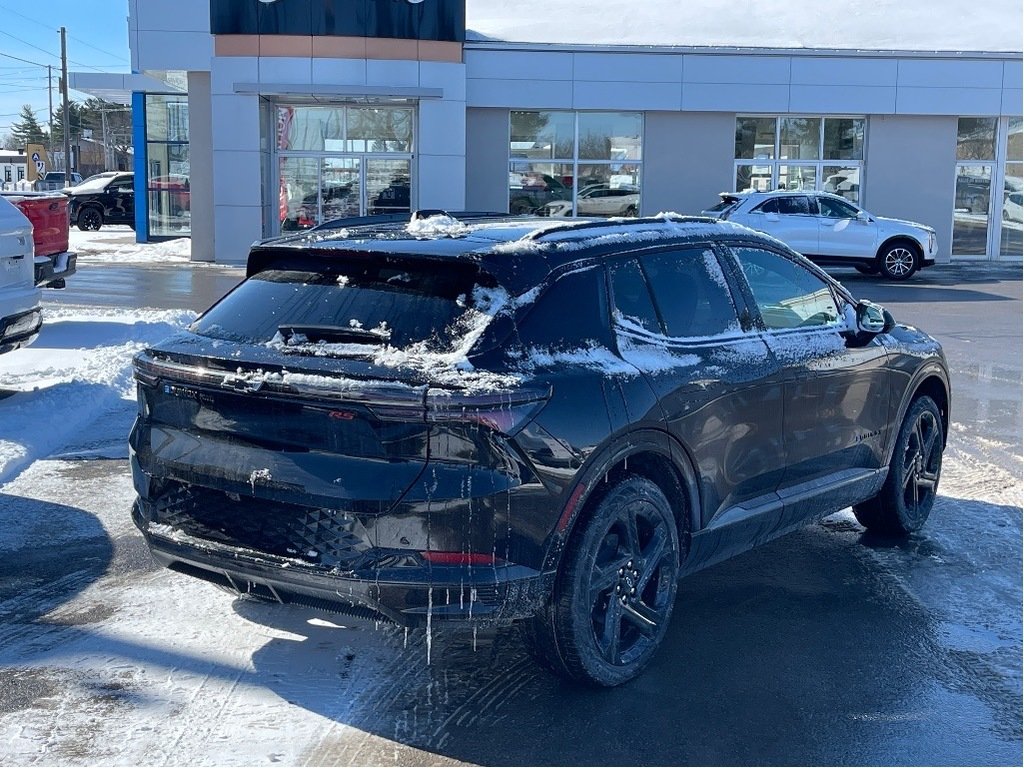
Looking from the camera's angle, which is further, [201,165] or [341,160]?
[201,165]

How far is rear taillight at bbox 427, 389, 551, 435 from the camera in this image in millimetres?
3732

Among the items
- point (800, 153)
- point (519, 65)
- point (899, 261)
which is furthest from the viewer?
point (800, 153)

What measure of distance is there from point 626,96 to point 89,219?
21.2 metres

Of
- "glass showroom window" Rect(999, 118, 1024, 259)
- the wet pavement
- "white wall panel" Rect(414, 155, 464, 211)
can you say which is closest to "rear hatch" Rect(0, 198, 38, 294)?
the wet pavement

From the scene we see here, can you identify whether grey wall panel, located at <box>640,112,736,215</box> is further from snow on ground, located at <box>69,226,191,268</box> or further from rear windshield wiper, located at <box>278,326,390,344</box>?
rear windshield wiper, located at <box>278,326,390,344</box>

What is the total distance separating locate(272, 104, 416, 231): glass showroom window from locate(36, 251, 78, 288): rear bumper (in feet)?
40.5

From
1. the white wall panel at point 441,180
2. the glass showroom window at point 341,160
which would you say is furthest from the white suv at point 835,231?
the glass showroom window at point 341,160

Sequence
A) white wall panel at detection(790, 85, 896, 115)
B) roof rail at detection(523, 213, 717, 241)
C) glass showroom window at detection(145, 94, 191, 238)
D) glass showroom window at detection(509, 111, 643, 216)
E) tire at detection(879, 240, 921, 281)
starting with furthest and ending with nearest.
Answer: glass showroom window at detection(145, 94, 191, 238) < glass showroom window at detection(509, 111, 643, 216) < white wall panel at detection(790, 85, 896, 115) < tire at detection(879, 240, 921, 281) < roof rail at detection(523, 213, 717, 241)

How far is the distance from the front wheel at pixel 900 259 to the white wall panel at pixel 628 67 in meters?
6.33

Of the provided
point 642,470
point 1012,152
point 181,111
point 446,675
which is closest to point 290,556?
point 446,675

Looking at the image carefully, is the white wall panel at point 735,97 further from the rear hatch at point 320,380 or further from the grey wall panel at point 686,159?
the rear hatch at point 320,380

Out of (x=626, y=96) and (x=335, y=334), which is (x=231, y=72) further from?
(x=335, y=334)

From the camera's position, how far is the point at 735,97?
25312 millimetres

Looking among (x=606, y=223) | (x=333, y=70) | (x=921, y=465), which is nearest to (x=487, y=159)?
(x=333, y=70)
